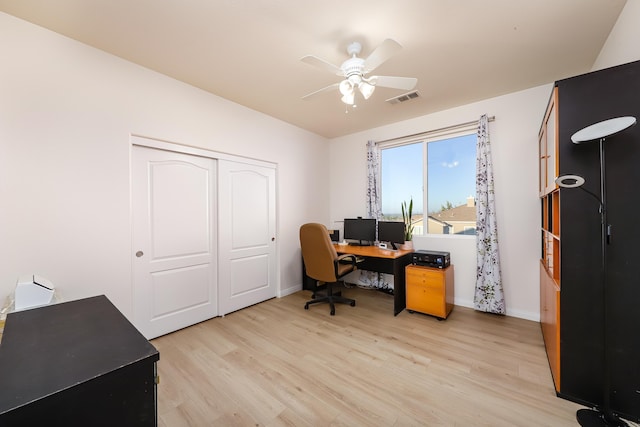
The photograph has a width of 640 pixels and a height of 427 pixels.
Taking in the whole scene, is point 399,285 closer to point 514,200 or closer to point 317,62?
point 514,200

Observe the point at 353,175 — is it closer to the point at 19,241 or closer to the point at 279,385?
the point at 279,385

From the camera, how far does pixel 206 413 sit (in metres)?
1.68

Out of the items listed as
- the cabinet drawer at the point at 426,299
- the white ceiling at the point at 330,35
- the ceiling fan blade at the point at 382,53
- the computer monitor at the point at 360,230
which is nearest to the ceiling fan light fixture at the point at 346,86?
the ceiling fan blade at the point at 382,53

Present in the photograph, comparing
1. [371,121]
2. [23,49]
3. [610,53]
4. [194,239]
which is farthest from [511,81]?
[23,49]

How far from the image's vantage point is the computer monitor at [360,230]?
3998 mm

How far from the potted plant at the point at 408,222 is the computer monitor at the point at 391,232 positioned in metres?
0.09

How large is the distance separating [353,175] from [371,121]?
38.6 inches

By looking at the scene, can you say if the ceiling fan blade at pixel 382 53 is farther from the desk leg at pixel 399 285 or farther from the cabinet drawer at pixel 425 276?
the cabinet drawer at pixel 425 276

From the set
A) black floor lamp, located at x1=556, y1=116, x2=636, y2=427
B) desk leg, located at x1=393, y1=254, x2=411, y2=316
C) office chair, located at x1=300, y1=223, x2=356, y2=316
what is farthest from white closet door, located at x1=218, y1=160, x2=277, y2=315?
black floor lamp, located at x1=556, y1=116, x2=636, y2=427

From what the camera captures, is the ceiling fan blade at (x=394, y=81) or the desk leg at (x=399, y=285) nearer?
the ceiling fan blade at (x=394, y=81)

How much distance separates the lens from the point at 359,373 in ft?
6.78

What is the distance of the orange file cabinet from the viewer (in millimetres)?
2969

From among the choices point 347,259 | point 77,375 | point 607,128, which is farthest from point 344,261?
point 77,375

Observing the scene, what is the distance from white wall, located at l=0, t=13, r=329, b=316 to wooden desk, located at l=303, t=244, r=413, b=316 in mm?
2557
